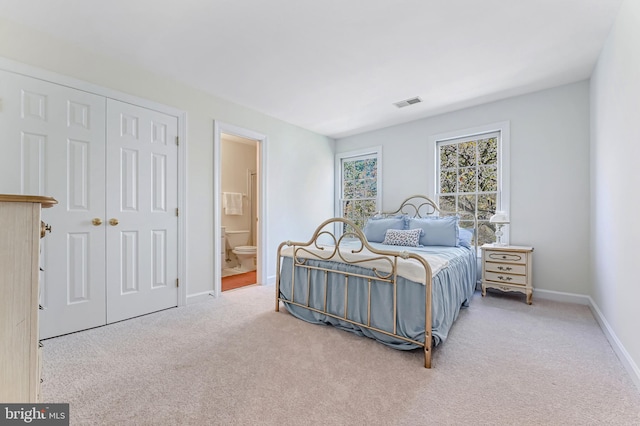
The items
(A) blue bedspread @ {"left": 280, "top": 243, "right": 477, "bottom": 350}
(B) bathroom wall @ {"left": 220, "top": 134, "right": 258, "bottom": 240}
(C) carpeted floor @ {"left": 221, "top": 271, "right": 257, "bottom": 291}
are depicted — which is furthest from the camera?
(B) bathroom wall @ {"left": 220, "top": 134, "right": 258, "bottom": 240}

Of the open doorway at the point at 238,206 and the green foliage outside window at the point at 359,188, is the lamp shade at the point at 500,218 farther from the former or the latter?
the open doorway at the point at 238,206

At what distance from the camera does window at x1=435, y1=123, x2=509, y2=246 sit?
145 inches

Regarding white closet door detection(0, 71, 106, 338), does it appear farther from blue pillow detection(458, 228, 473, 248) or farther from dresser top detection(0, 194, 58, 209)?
blue pillow detection(458, 228, 473, 248)

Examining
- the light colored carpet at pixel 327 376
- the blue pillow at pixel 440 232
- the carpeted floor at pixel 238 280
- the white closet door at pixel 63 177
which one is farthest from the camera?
the carpeted floor at pixel 238 280

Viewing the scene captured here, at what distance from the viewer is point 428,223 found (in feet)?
11.8

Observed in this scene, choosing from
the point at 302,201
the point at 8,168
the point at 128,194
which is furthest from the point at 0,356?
the point at 302,201

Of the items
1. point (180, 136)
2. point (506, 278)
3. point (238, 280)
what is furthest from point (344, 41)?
point (238, 280)

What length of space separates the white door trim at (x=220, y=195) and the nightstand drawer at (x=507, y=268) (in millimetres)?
2978

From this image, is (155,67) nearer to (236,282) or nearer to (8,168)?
(8,168)

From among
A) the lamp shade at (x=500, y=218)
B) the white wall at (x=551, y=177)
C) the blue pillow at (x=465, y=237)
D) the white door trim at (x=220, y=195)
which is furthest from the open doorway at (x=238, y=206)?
the white wall at (x=551, y=177)

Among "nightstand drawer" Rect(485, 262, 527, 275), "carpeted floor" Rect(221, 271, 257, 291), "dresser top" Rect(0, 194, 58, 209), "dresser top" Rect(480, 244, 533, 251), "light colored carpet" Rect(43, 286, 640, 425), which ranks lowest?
"carpeted floor" Rect(221, 271, 257, 291)

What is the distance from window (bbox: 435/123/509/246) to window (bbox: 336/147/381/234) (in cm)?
107

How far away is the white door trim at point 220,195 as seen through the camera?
3.47 m

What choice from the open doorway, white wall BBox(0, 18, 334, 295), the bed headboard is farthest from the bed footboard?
the open doorway
